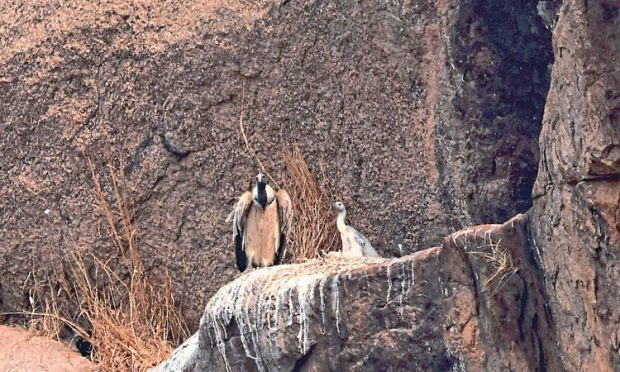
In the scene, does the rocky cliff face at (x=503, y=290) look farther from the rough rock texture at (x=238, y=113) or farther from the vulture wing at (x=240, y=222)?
the vulture wing at (x=240, y=222)

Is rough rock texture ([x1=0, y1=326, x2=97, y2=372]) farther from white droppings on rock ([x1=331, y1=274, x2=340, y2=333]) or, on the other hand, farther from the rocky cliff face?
white droppings on rock ([x1=331, y1=274, x2=340, y2=333])

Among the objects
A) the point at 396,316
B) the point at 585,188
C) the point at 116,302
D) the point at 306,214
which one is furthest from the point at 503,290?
the point at 116,302

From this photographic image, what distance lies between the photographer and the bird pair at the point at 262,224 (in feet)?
31.3

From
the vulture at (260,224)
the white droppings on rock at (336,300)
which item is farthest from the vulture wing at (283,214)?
the white droppings on rock at (336,300)

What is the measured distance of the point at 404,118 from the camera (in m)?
9.33

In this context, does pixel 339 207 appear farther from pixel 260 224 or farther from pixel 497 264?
pixel 497 264

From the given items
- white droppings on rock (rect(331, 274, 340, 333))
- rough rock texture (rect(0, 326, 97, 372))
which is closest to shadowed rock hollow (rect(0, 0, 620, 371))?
white droppings on rock (rect(331, 274, 340, 333))

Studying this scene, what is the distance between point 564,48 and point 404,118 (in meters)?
3.35

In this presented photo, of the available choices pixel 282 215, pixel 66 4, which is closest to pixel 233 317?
pixel 282 215

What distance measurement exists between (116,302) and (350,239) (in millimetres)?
1883

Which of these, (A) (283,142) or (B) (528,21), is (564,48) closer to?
(B) (528,21)

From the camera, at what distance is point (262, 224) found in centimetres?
Result: 985

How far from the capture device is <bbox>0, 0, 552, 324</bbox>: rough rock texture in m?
8.91

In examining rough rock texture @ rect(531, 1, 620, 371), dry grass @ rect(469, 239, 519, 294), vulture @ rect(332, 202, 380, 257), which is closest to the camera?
rough rock texture @ rect(531, 1, 620, 371)
